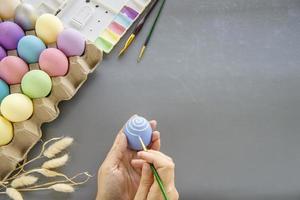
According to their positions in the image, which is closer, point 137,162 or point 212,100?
point 137,162

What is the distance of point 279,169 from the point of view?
0.87m

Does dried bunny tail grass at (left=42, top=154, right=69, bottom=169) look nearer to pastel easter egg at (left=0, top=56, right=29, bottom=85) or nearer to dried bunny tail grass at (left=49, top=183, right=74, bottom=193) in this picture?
dried bunny tail grass at (left=49, top=183, right=74, bottom=193)

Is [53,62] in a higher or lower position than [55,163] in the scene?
higher

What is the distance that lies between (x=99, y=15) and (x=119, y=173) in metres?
0.39

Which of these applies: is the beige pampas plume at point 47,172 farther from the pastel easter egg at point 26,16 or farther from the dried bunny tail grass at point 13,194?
the pastel easter egg at point 26,16

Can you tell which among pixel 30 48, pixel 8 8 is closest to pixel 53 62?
pixel 30 48

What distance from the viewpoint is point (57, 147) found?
88 centimetres

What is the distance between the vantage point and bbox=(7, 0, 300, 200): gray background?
2.86ft

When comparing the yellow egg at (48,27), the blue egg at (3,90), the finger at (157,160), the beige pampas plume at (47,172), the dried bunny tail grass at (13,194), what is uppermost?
the yellow egg at (48,27)

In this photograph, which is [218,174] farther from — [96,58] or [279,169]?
[96,58]

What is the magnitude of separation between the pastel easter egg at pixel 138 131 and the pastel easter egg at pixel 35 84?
0.67 ft

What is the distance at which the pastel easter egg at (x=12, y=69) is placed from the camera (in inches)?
34.2

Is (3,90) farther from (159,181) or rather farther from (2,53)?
(159,181)

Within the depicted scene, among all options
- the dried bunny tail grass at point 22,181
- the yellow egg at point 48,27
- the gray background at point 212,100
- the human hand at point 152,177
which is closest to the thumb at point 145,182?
the human hand at point 152,177
